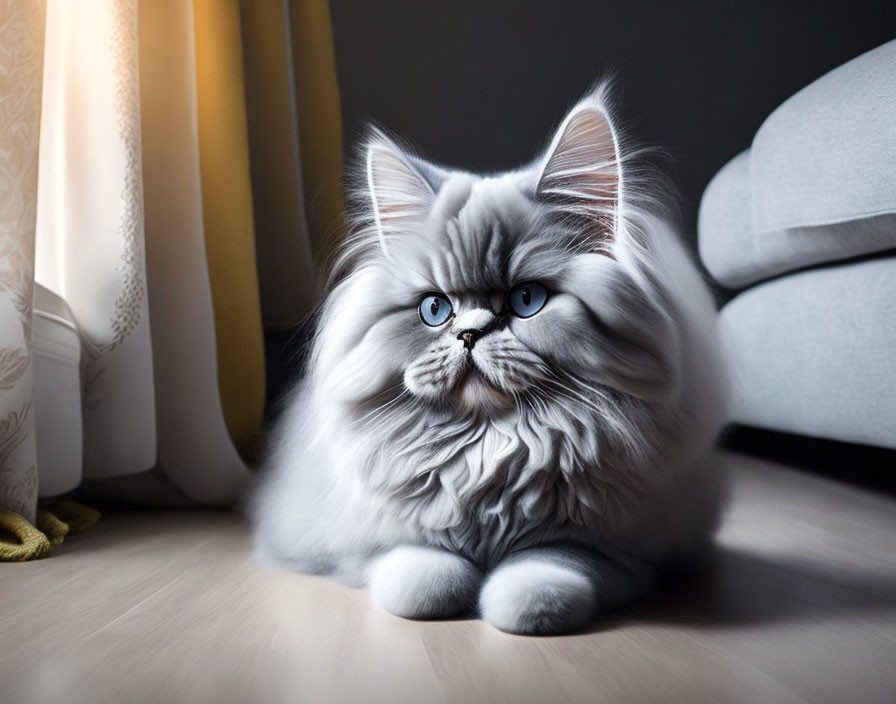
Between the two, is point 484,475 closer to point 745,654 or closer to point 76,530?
point 745,654

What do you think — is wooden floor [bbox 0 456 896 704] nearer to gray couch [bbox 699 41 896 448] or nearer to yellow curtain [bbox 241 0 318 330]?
gray couch [bbox 699 41 896 448]

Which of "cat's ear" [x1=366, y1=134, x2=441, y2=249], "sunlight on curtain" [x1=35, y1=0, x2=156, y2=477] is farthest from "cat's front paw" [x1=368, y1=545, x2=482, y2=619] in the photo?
"sunlight on curtain" [x1=35, y1=0, x2=156, y2=477]

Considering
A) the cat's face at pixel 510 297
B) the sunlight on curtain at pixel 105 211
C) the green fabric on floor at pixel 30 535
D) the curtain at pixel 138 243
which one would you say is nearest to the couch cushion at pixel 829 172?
the cat's face at pixel 510 297

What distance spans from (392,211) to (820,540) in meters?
0.90

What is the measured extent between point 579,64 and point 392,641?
2.23m

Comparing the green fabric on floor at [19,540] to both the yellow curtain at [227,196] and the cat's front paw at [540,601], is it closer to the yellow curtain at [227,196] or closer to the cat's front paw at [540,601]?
the yellow curtain at [227,196]

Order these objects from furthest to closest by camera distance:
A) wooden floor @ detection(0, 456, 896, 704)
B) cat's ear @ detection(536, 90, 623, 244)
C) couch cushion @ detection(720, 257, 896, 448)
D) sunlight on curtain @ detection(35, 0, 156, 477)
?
1. couch cushion @ detection(720, 257, 896, 448)
2. sunlight on curtain @ detection(35, 0, 156, 477)
3. cat's ear @ detection(536, 90, 623, 244)
4. wooden floor @ detection(0, 456, 896, 704)

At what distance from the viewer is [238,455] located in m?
1.62

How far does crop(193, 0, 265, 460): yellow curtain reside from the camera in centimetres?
165

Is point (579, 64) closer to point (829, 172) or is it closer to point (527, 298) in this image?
point (829, 172)

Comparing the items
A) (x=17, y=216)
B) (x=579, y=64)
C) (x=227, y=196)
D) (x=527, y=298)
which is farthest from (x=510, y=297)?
(x=579, y=64)

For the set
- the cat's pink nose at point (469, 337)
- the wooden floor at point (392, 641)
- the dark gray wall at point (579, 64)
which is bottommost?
the wooden floor at point (392, 641)

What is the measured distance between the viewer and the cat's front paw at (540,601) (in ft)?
2.77

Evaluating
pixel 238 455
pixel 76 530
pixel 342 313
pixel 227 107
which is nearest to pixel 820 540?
pixel 342 313
